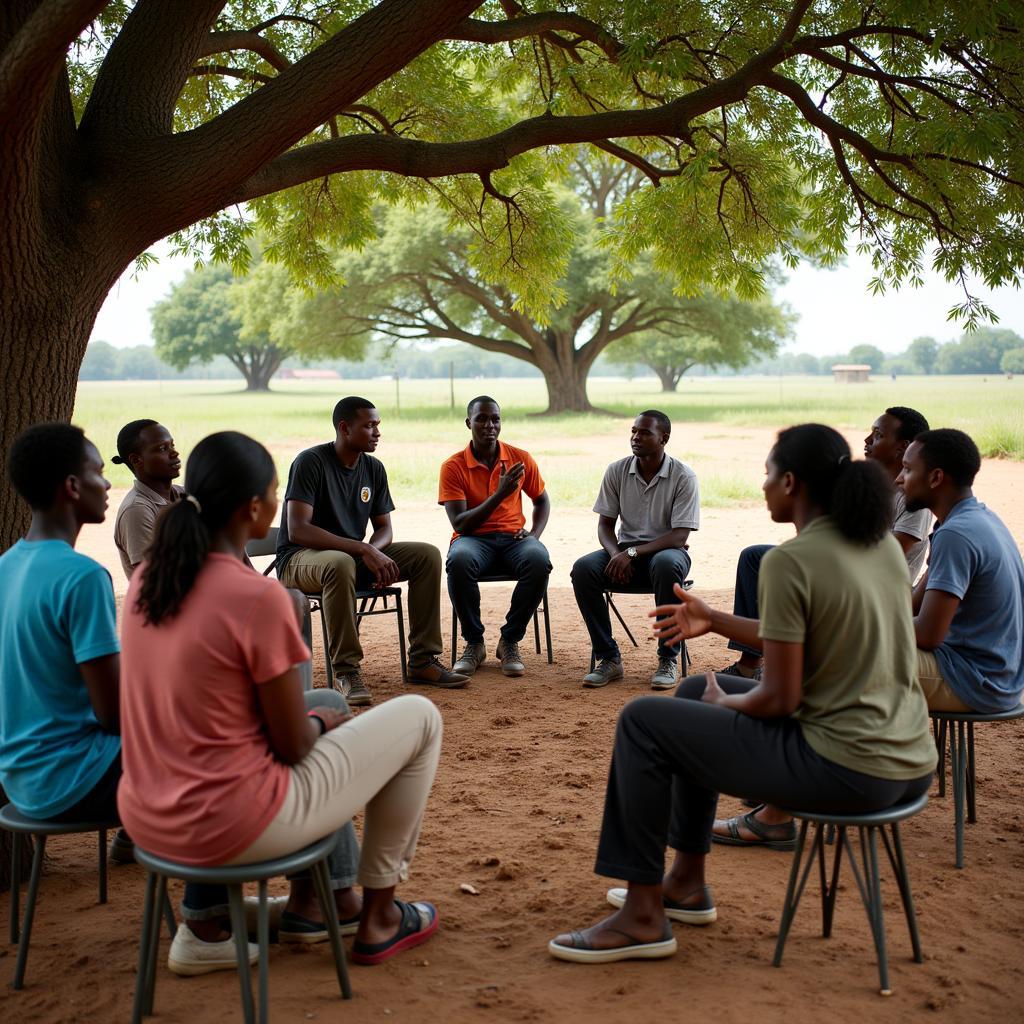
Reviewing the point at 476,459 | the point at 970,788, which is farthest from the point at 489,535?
the point at 970,788

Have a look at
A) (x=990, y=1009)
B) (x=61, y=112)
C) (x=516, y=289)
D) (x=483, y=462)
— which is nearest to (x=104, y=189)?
(x=61, y=112)

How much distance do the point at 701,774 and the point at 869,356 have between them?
14381 centimetres

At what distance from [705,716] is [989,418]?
26687 millimetres

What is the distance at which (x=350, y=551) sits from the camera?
21.4ft

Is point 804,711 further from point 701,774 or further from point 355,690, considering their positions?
point 355,690

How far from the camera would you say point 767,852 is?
4223mm

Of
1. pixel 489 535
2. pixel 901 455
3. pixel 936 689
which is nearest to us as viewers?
pixel 936 689

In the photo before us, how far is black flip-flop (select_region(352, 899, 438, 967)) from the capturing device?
3.29m

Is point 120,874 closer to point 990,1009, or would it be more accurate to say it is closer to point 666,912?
point 666,912

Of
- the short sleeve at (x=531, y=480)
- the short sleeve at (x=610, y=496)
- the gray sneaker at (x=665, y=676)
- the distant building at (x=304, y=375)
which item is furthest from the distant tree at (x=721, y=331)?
the distant building at (x=304, y=375)

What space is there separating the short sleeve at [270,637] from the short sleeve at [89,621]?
1.96 feet

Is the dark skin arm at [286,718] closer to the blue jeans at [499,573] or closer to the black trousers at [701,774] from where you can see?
the black trousers at [701,774]

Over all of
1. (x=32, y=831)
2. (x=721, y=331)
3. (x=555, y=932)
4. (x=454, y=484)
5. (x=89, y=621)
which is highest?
(x=721, y=331)

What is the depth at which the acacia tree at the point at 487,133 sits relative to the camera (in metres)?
4.53
